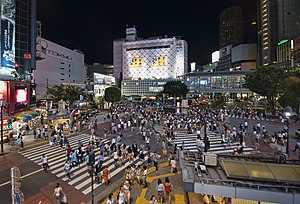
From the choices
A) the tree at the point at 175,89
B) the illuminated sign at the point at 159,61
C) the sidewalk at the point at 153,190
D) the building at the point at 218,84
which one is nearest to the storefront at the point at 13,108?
the sidewalk at the point at 153,190

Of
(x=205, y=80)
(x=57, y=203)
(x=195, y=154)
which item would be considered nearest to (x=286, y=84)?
(x=195, y=154)

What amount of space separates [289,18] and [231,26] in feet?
273

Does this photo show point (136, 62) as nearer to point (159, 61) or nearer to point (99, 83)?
point (159, 61)

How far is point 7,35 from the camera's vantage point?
105ft

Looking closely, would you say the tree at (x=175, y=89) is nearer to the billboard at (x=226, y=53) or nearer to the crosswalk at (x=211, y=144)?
the crosswalk at (x=211, y=144)

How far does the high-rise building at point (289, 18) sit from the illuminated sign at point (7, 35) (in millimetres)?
113530

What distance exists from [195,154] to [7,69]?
34.4m

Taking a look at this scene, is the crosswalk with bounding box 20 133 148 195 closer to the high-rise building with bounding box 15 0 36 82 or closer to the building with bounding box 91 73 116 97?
the high-rise building with bounding box 15 0 36 82

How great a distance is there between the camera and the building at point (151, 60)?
379 ft

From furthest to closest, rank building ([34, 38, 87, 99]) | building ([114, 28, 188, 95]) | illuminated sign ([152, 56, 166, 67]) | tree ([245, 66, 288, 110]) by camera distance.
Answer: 1. illuminated sign ([152, 56, 166, 67])
2. building ([114, 28, 188, 95])
3. building ([34, 38, 87, 99])
4. tree ([245, 66, 288, 110])

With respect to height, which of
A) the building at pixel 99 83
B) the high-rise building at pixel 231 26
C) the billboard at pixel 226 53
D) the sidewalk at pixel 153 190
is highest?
the high-rise building at pixel 231 26

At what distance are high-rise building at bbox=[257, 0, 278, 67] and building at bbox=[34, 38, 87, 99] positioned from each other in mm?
106868

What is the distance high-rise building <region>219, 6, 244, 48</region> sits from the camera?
167125mm

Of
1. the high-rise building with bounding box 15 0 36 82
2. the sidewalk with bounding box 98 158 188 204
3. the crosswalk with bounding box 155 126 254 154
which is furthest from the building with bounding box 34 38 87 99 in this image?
the sidewalk with bounding box 98 158 188 204
